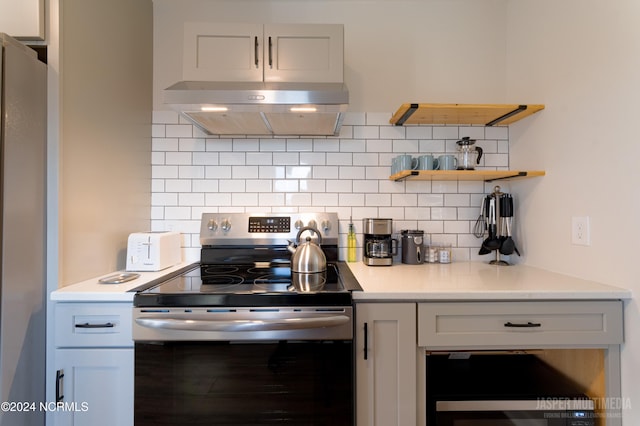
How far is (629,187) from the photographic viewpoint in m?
1.23

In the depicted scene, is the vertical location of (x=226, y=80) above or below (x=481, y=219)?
above

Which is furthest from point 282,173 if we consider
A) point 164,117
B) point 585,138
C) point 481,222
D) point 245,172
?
point 585,138

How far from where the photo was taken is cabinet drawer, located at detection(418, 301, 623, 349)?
127cm

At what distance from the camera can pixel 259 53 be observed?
63.4 inches

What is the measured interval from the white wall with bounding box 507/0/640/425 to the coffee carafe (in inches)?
11.3

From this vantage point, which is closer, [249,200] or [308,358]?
[308,358]

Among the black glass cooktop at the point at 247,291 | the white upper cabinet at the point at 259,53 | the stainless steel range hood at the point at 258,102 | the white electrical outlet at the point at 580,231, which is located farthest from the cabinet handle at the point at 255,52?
the white electrical outlet at the point at 580,231

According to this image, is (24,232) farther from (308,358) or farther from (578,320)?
(578,320)

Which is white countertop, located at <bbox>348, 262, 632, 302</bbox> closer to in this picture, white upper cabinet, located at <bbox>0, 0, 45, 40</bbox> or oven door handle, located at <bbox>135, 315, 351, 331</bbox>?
oven door handle, located at <bbox>135, 315, 351, 331</bbox>

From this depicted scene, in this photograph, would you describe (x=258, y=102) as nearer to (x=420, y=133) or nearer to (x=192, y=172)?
(x=192, y=172)

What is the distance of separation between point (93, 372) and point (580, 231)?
2136 millimetres

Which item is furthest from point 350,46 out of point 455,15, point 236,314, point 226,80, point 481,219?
point 236,314

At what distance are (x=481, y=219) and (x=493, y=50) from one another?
3.50 feet

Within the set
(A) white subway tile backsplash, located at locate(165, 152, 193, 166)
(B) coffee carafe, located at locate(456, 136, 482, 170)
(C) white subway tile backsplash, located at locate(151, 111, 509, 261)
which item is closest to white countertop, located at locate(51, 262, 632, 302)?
(C) white subway tile backsplash, located at locate(151, 111, 509, 261)
